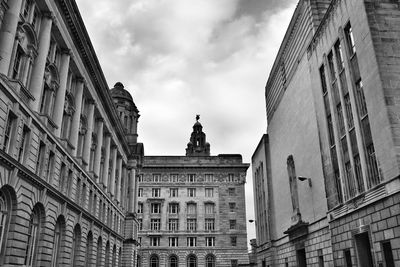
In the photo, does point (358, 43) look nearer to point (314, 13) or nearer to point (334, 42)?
point (334, 42)

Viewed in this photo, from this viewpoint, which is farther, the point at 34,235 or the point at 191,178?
the point at 191,178

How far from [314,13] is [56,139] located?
21031mm

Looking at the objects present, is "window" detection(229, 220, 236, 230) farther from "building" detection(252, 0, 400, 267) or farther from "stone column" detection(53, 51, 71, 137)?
"stone column" detection(53, 51, 71, 137)

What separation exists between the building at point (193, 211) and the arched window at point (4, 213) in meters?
59.6

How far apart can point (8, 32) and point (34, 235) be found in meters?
12.0

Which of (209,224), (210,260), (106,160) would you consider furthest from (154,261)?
(106,160)

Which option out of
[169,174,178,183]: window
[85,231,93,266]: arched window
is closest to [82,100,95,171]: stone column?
[85,231,93,266]: arched window

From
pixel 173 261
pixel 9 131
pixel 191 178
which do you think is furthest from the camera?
pixel 191 178

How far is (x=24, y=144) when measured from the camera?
2114 centimetres

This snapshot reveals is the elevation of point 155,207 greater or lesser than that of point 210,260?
greater

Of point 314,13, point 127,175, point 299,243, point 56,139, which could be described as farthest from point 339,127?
point 127,175

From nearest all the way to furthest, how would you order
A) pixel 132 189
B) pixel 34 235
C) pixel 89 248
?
pixel 34 235, pixel 89 248, pixel 132 189

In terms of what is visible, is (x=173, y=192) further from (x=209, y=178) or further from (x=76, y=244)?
(x=76, y=244)

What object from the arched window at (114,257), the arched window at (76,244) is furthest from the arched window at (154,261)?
the arched window at (76,244)
